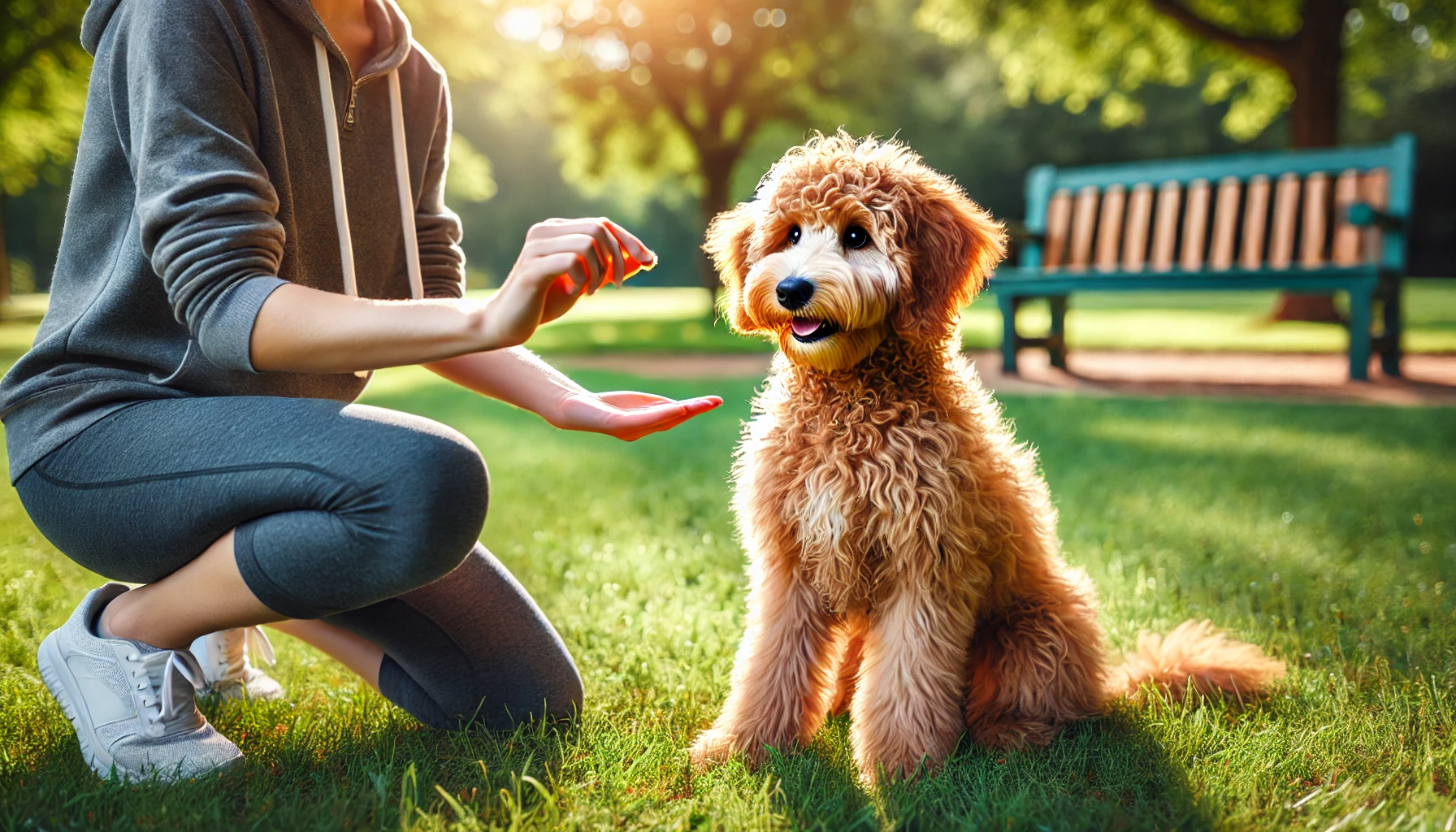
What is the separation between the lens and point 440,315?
1754mm

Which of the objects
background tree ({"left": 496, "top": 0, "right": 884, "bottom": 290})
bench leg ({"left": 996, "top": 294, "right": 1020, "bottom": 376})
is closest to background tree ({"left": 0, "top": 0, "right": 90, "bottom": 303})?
background tree ({"left": 496, "top": 0, "right": 884, "bottom": 290})

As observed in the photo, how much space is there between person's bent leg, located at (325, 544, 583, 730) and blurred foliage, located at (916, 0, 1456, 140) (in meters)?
14.8

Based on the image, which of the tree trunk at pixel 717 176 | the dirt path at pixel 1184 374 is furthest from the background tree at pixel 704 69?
the dirt path at pixel 1184 374

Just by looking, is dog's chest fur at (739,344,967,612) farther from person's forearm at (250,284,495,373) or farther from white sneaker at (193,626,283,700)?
white sneaker at (193,626,283,700)

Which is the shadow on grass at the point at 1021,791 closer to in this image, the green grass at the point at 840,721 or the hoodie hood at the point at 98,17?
the green grass at the point at 840,721

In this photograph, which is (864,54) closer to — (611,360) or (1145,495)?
(611,360)

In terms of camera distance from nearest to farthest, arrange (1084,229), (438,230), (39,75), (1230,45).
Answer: (438,230)
(1084,229)
(1230,45)
(39,75)

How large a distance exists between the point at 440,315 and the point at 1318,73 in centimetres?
1550

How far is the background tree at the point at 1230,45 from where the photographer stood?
13.7m

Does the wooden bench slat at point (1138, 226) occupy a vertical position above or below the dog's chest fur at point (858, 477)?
above

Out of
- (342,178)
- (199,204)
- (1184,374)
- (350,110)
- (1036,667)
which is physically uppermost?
(350,110)

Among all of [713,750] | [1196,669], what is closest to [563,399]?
[713,750]

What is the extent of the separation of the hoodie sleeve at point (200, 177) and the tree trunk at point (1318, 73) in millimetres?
14647

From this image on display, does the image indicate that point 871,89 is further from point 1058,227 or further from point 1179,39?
point 1058,227
